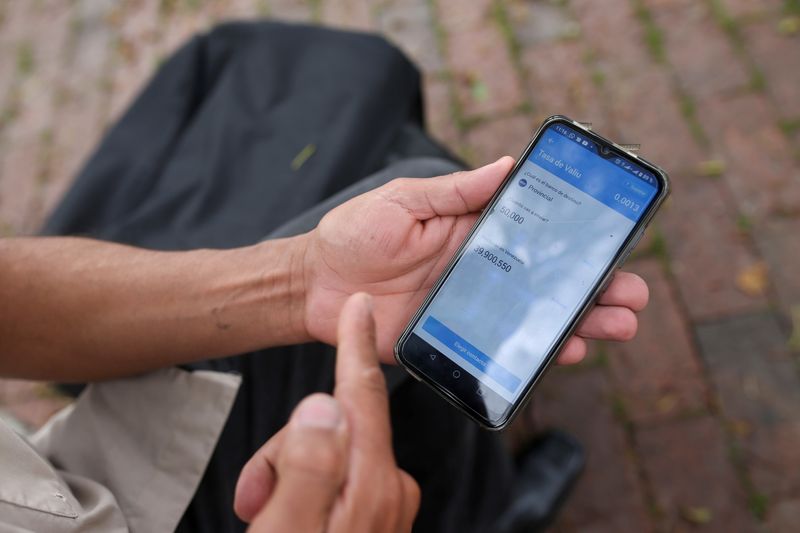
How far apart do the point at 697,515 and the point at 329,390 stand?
4.25 ft

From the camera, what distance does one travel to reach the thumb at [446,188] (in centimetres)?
147

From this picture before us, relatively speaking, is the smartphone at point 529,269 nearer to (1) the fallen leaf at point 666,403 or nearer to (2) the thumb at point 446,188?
(2) the thumb at point 446,188

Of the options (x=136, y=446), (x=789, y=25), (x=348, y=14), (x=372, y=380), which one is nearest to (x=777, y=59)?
(x=789, y=25)

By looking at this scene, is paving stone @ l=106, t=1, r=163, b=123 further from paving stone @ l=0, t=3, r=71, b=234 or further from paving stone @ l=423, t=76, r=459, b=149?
paving stone @ l=423, t=76, r=459, b=149

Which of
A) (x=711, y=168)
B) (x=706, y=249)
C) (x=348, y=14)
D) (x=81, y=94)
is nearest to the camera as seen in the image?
(x=706, y=249)

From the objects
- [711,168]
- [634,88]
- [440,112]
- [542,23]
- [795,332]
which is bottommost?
[795,332]

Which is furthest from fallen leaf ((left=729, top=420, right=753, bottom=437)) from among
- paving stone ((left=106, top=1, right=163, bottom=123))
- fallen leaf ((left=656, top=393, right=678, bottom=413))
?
paving stone ((left=106, top=1, right=163, bottom=123))

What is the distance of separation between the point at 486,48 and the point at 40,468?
2.47 metres

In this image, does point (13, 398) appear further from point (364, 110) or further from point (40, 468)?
point (364, 110)

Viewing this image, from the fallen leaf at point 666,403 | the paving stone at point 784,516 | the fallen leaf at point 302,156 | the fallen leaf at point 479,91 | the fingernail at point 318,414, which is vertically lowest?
the paving stone at point 784,516

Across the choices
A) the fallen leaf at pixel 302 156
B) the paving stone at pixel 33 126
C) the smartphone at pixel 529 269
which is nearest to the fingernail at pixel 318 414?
the smartphone at pixel 529 269

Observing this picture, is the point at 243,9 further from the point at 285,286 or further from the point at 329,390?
the point at 329,390

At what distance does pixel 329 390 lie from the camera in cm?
149

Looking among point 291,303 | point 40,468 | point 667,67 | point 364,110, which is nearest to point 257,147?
point 364,110
